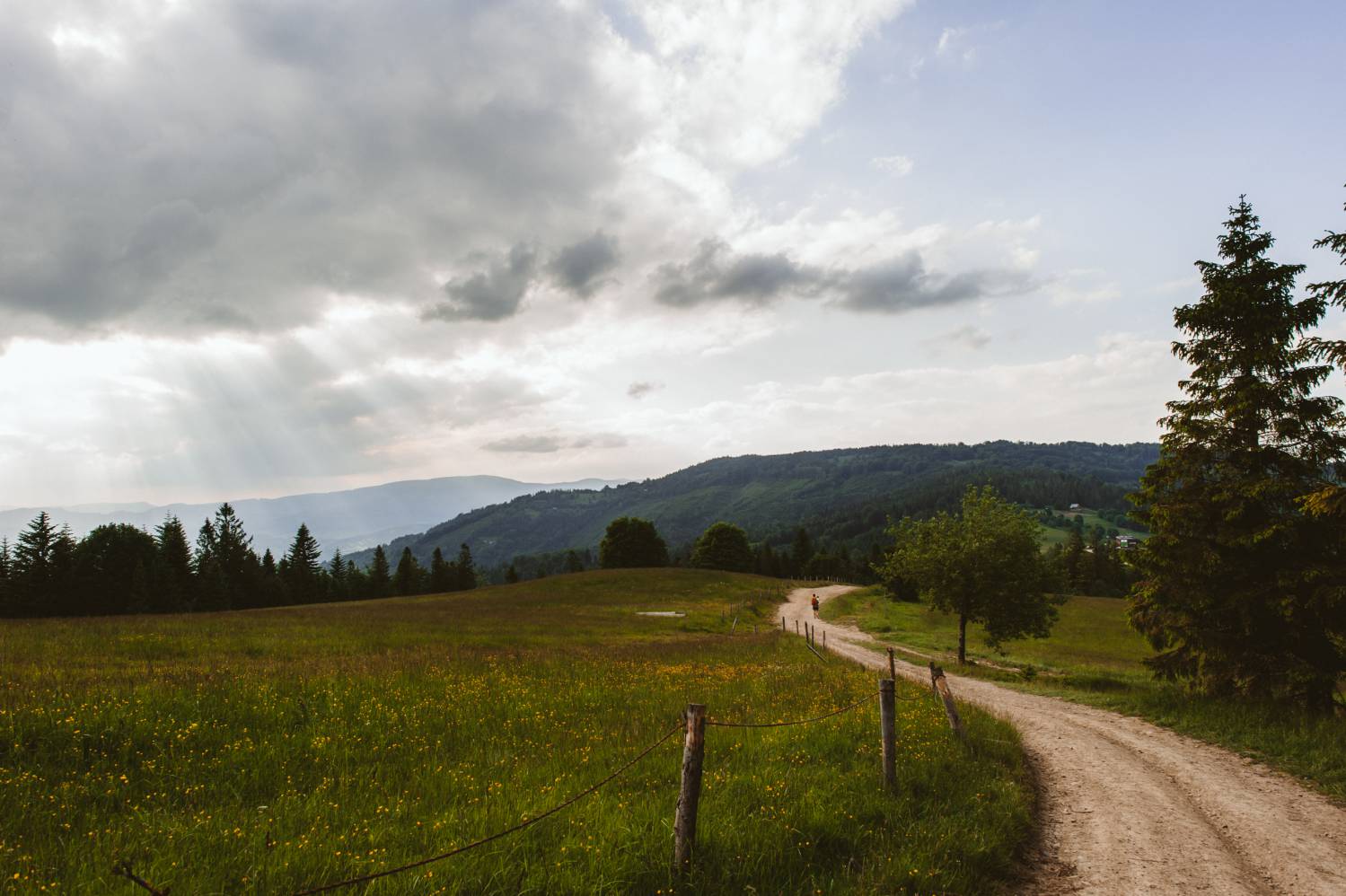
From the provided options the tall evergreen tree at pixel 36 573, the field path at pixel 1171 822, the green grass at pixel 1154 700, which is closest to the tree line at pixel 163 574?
the tall evergreen tree at pixel 36 573

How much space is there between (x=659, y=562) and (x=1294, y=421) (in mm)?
95325

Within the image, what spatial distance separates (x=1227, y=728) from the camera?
12.7 metres

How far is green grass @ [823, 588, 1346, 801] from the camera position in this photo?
10.7 meters

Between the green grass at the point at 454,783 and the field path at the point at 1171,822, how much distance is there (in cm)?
70

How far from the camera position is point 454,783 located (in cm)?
758

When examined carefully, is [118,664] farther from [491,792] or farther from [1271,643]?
[1271,643]

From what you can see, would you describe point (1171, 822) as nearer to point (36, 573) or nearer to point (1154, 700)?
point (1154, 700)

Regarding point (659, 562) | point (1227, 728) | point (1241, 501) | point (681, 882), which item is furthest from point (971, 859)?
point (659, 562)

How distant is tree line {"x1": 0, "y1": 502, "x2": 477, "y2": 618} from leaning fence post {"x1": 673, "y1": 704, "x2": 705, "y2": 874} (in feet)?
218

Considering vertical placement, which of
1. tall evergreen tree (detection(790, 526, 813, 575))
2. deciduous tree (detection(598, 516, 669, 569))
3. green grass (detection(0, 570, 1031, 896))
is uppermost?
green grass (detection(0, 570, 1031, 896))

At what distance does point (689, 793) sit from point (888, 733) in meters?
4.00

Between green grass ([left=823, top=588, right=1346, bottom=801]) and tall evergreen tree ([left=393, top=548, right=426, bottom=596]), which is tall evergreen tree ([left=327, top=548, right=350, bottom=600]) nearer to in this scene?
tall evergreen tree ([left=393, top=548, right=426, bottom=596])

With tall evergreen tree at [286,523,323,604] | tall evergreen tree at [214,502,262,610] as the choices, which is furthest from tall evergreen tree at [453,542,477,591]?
tall evergreen tree at [214,502,262,610]

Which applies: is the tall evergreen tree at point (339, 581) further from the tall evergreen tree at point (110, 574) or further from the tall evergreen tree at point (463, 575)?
the tall evergreen tree at point (110, 574)
